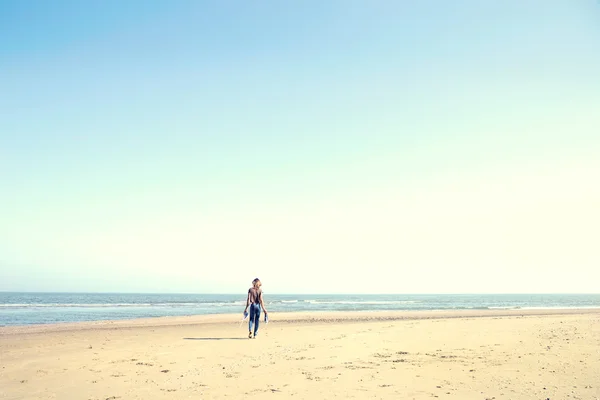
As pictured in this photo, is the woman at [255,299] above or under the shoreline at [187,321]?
above

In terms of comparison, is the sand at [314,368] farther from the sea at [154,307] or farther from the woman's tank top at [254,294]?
the sea at [154,307]

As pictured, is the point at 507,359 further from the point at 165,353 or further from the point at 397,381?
the point at 165,353

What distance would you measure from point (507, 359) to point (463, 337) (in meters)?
4.87

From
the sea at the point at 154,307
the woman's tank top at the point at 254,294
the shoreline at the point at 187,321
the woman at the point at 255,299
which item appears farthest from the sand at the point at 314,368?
the sea at the point at 154,307

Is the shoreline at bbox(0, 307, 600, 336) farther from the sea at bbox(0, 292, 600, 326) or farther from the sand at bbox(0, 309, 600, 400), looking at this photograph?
the sand at bbox(0, 309, 600, 400)

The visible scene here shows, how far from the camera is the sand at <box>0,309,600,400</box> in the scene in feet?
27.2

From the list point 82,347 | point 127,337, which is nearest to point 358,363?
point 82,347

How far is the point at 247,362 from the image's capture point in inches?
459

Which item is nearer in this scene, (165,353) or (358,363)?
(358,363)

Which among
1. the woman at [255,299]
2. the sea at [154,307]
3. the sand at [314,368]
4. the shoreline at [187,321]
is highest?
the woman at [255,299]

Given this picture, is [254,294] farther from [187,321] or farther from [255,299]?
[187,321]

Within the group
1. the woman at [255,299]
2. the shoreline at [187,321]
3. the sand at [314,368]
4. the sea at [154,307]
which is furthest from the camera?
the sea at [154,307]

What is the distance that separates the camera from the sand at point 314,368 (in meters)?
8.29

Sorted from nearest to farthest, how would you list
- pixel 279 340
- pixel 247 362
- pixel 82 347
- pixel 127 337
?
pixel 247 362, pixel 82 347, pixel 279 340, pixel 127 337
